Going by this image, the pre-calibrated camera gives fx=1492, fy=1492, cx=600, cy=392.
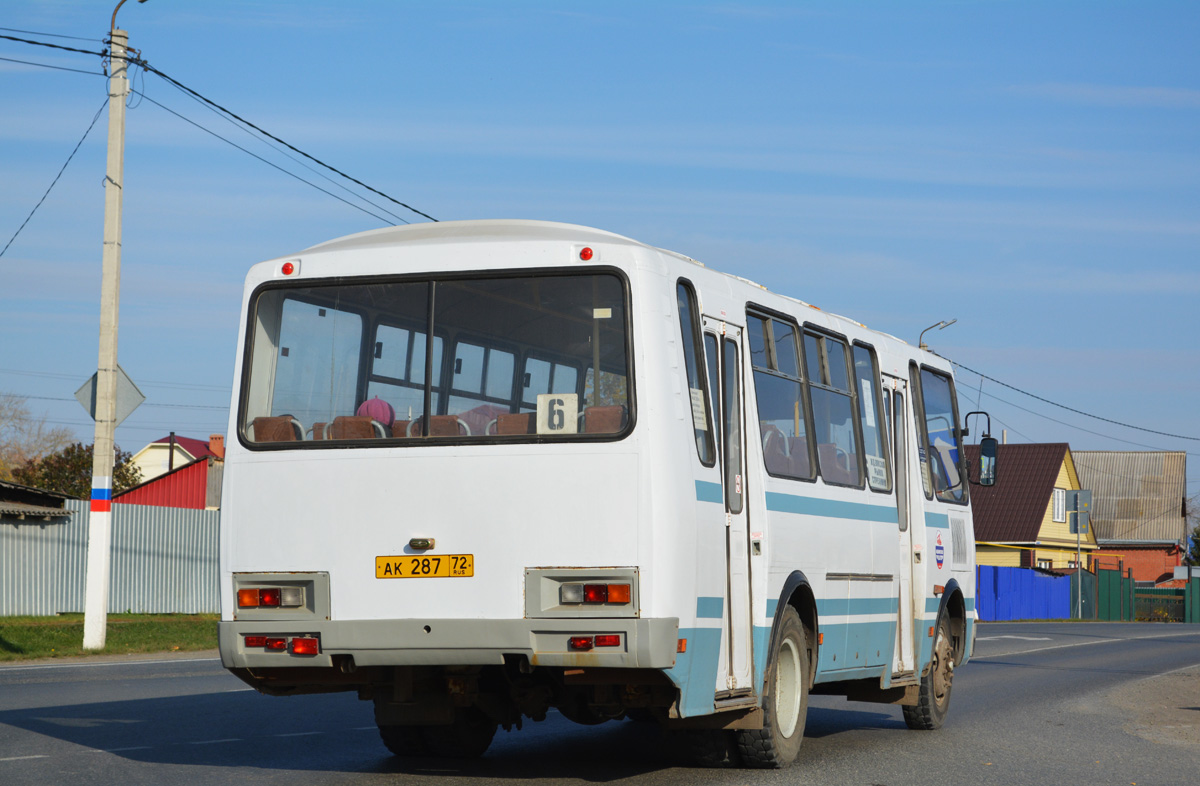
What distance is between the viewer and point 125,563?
Result: 31734 mm

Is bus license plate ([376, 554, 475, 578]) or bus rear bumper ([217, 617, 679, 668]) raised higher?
bus license plate ([376, 554, 475, 578])

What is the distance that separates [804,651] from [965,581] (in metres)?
4.39

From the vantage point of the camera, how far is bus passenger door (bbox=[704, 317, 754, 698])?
8750 mm

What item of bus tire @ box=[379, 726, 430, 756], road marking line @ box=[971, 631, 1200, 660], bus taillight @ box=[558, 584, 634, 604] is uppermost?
bus taillight @ box=[558, 584, 634, 604]

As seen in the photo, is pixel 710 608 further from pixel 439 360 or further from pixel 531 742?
pixel 531 742

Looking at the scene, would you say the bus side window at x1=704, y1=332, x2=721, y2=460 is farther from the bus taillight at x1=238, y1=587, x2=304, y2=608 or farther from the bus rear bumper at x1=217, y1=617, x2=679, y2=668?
the bus taillight at x1=238, y1=587, x2=304, y2=608

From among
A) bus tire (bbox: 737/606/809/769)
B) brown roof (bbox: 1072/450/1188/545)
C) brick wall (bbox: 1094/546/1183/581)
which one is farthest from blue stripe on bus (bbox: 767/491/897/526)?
brick wall (bbox: 1094/546/1183/581)

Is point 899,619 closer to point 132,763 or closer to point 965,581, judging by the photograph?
point 965,581

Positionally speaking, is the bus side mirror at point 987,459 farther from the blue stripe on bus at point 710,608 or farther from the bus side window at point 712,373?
the blue stripe on bus at point 710,608

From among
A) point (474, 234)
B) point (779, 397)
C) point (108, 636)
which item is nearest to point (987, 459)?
point (779, 397)

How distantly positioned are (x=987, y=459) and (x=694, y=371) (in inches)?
252

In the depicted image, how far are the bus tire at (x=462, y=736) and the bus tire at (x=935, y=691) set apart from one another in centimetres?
420

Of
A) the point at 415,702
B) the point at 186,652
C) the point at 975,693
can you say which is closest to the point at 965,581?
the point at 975,693

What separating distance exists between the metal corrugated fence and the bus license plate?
2331 cm
